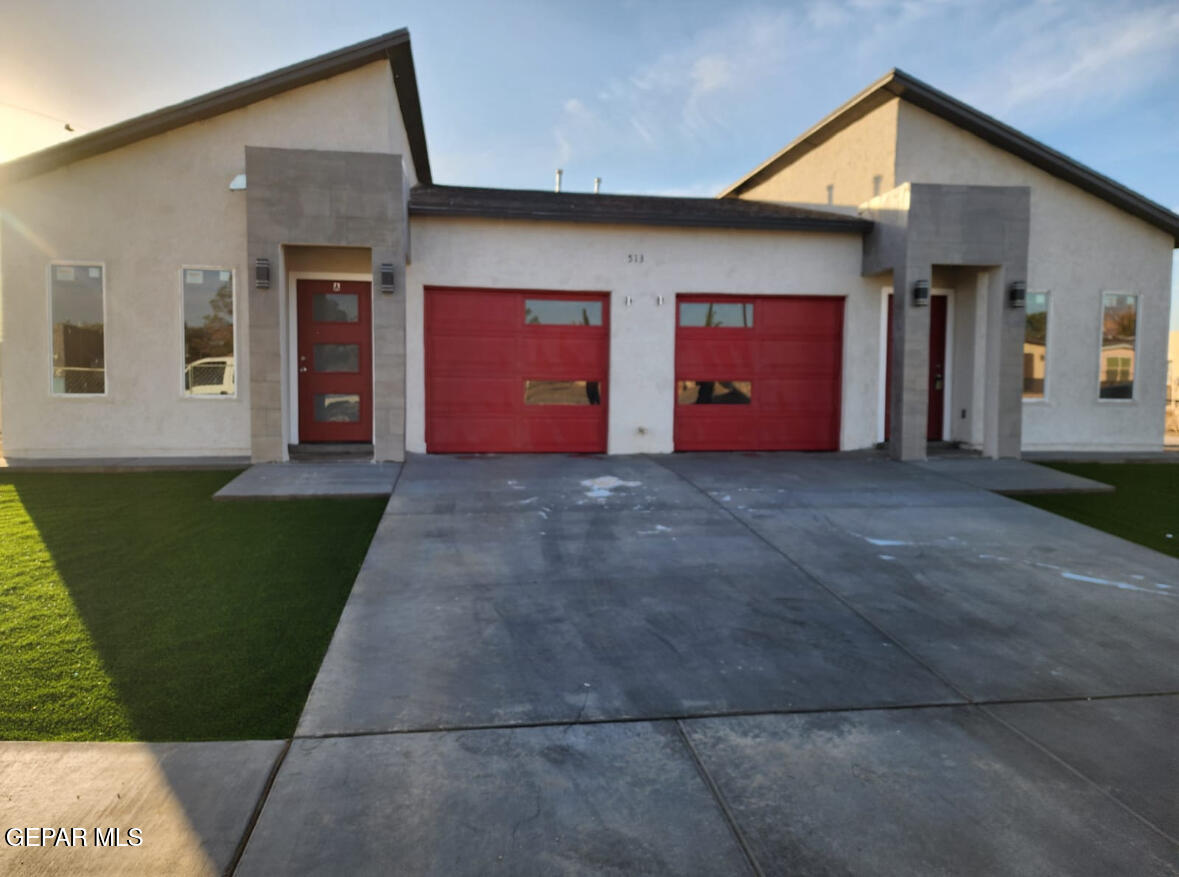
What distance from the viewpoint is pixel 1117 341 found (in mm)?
12500

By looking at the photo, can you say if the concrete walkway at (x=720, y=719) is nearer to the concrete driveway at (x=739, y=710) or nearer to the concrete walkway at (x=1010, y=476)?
the concrete driveway at (x=739, y=710)

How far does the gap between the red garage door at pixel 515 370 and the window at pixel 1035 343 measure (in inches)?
275

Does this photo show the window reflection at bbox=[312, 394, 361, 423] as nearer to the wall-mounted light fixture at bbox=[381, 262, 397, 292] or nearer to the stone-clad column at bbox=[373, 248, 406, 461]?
the stone-clad column at bbox=[373, 248, 406, 461]

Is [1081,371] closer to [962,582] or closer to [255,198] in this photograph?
[962,582]

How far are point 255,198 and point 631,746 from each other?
9163 millimetres

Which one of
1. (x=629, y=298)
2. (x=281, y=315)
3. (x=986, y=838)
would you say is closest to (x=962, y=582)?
(x=986, y=838)

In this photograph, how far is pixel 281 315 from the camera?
989 cm

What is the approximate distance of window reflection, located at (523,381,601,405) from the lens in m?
11.3

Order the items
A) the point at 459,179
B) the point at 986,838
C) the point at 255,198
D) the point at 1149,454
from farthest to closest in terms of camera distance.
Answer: the point at 459,179 < the point at 1149,454 < the point at 255,198 < the point at 986,838

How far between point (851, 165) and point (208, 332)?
11061mm

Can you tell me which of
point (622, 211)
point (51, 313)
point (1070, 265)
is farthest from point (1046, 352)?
point (51, 313)

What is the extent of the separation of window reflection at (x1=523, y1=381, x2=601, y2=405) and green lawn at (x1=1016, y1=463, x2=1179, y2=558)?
5.89 metres

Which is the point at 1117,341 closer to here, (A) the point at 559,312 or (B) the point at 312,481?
(A) the point at 559,312

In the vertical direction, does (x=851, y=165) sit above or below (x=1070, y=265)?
above
